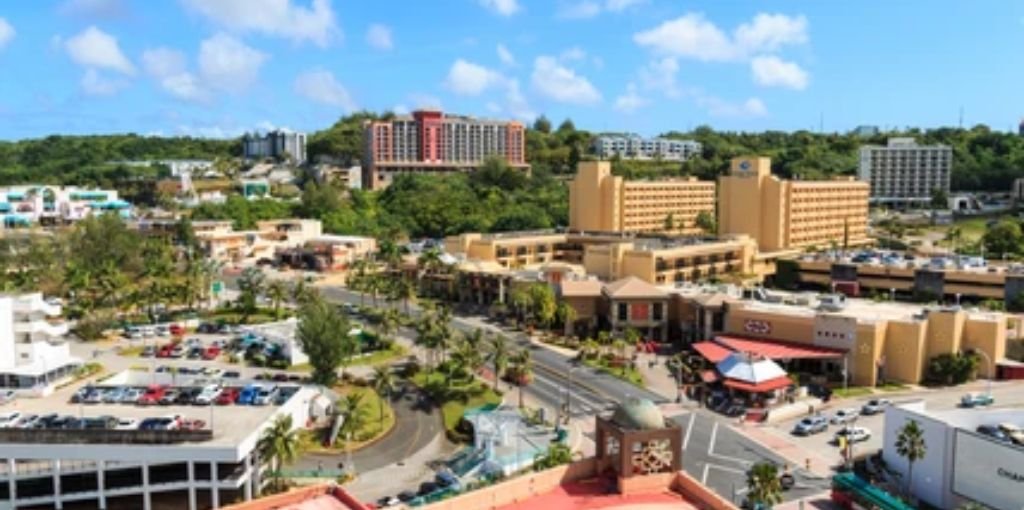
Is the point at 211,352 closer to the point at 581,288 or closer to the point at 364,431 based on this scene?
the point at 364,431

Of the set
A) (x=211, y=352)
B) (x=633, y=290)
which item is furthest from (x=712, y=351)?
(x=211, y=352)

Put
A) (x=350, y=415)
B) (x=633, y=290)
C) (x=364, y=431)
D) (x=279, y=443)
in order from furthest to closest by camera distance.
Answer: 1. (x=633, y=290)
2. (x=364, y=431)
3. (x=350, y=415)
4. (x=279, y=443)

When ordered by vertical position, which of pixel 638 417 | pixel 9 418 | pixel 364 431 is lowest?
pixel 364 431

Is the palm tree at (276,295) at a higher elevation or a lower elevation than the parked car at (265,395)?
higher

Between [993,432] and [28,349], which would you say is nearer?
[993,432]

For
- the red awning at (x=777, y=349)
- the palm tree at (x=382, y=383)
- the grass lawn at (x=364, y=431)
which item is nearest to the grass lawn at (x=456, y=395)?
the grass lawn at (x=364, y=431)

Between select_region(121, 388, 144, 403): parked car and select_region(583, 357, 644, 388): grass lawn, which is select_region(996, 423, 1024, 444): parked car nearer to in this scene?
select_region(583, 357, 644, 388): grass lawn

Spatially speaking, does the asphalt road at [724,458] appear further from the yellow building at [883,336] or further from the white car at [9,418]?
the white car at [9,418]
